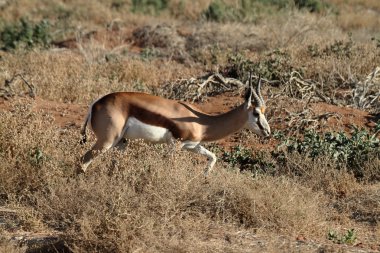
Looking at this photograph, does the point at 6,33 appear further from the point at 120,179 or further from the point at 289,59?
the point at 120,179

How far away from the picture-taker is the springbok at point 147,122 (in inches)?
313

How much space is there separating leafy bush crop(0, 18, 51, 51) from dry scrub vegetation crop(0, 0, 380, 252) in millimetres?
1256

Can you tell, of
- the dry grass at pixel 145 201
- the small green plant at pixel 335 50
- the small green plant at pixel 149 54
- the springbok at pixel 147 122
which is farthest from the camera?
the small green plant at pixel 149 54

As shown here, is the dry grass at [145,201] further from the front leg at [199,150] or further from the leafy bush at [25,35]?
the leafy bush at [25,35]

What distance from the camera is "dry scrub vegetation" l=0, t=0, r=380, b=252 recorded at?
19.7ft

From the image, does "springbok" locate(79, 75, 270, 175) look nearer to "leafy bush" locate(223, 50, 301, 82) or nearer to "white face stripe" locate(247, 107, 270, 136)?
"white face stripe" locate(247, 107, 270, 136)

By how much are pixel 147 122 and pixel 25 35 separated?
1149cm

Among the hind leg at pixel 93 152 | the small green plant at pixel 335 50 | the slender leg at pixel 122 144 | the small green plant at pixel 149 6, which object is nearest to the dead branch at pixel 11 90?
the slender leg at pixel 122 144

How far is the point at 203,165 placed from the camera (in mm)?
8297

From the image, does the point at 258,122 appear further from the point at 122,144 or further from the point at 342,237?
the point at 342,237

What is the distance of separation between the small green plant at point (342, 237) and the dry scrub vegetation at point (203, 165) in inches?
0.8

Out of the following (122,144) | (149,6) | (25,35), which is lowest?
(149,6)

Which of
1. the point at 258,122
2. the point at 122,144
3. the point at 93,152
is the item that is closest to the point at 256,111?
the point at 258,122

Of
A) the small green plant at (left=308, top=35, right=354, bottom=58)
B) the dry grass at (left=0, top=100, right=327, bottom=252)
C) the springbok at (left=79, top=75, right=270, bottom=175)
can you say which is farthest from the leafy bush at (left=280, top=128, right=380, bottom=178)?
the small green plant at (left=308, top=35, right=354, bottom=58)
